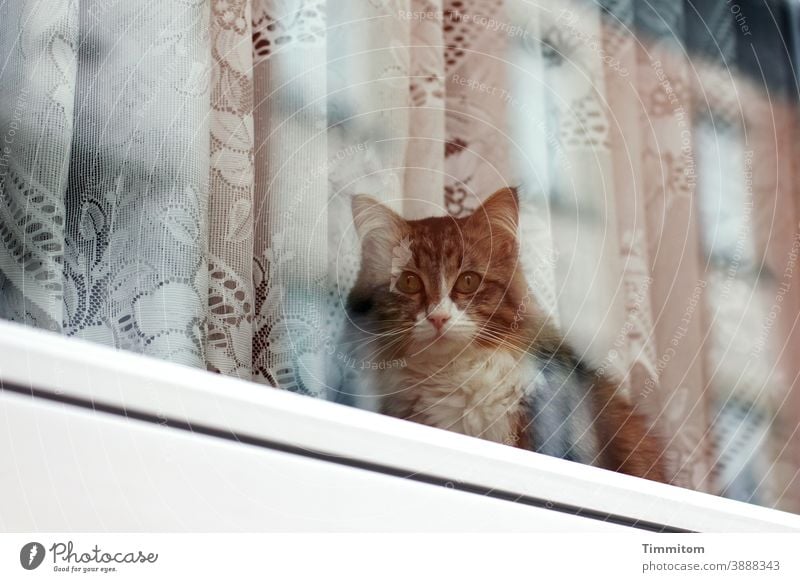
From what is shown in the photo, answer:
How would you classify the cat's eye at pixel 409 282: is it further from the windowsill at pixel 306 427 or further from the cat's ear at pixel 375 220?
the windowsill at pixel 306 427

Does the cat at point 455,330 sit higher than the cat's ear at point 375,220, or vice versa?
the cat's ear at point 375,220

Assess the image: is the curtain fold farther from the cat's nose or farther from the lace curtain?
the cat's nose

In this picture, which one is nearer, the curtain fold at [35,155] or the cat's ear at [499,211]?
the curtain fold at [35,155]

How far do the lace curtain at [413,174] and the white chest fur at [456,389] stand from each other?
0.05 meters

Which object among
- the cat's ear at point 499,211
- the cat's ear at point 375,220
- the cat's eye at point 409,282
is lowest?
the cat's eye at point 409,282

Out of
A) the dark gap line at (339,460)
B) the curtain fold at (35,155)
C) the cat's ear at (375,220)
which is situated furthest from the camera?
the cat's ear at (375,220)

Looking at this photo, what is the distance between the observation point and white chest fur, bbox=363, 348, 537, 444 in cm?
56

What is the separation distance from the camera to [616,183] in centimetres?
67

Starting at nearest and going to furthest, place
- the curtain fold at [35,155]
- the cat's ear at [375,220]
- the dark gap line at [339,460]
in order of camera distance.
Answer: the dark gap line at [339,460], the curtain fold at [35,155], the cat's ear at [375,220]

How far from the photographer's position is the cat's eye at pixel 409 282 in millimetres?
562

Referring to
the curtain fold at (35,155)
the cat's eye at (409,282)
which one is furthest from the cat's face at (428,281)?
the curtain fold at (35,155)

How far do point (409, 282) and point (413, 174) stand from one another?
0.26 ft

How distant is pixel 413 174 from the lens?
0.56m

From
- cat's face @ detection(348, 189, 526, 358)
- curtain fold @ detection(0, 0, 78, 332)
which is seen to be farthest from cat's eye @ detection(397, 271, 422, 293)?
curtain fold @ detection(0, 0, 78, 332)
